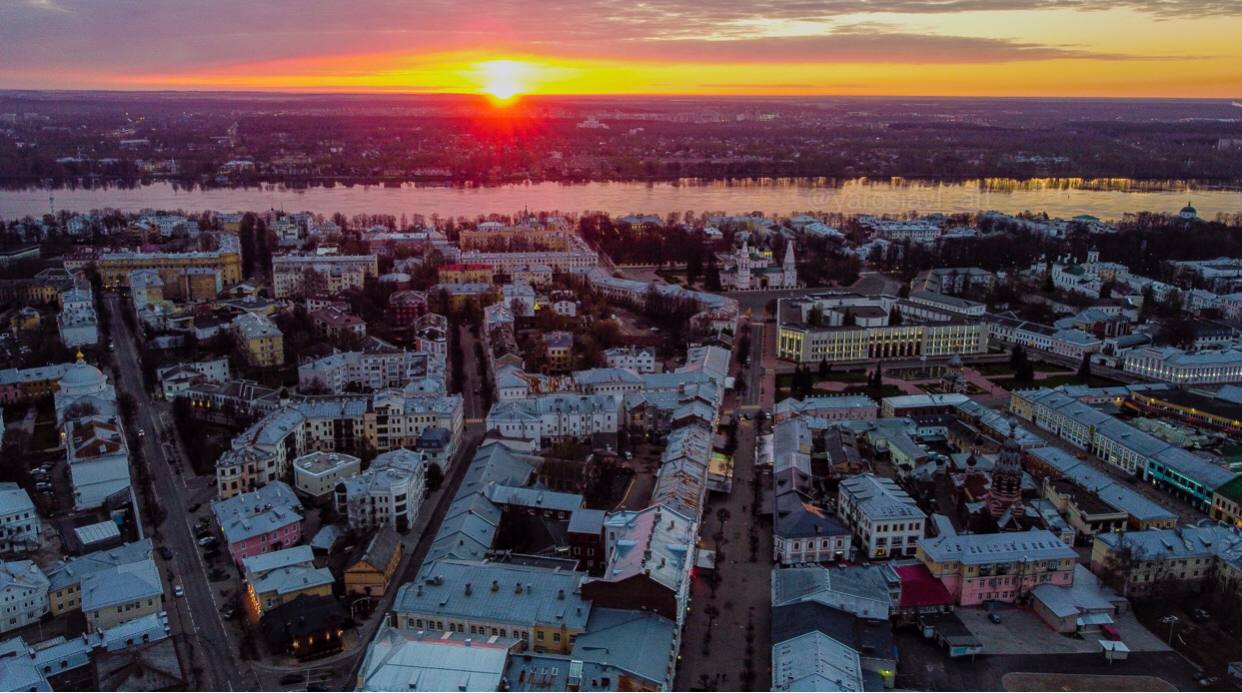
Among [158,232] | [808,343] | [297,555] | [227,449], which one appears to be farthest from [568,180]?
[297,555]

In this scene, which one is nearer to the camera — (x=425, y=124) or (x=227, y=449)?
(x=227, y=449)

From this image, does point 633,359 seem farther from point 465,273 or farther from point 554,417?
point 465,273

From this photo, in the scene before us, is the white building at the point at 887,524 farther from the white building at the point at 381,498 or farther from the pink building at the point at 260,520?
the pink building at the point at 260,520

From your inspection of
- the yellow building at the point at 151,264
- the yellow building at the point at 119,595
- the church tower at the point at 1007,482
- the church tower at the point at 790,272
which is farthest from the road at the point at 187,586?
the church tower at the point at 790,272

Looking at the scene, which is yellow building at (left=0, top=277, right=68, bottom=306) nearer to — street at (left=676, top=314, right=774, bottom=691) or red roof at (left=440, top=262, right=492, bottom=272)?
red roof at (left=440, top=262, right=492, bottom=272)

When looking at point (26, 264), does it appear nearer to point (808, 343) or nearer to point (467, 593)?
point (808, 343)

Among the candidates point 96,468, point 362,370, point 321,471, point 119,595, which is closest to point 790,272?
point 362,370

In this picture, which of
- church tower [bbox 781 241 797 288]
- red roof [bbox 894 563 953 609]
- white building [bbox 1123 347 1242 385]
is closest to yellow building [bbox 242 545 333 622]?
red roof [bbox 894 563 953 609]
